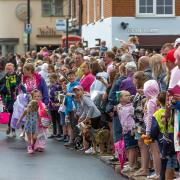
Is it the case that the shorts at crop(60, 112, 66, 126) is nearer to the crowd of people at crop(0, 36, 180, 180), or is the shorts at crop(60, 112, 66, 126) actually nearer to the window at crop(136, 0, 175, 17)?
the crowd of people at crop(0, 36, 180, 180)

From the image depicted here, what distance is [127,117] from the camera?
14.1 m

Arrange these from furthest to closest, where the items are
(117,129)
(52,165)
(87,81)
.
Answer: (87,81) < (52,165) < (117,129)

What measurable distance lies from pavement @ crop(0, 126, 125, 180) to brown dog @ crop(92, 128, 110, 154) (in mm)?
309

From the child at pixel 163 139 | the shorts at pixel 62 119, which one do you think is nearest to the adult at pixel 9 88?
the shorts at pixel 62 119

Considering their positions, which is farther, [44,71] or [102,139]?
[44,71]

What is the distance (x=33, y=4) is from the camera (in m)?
65.9

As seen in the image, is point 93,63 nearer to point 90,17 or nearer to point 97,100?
point 97,100

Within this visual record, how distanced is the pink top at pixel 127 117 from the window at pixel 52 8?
5255cm

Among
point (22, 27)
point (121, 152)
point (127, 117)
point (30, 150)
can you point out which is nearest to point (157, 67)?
point (127, 117)

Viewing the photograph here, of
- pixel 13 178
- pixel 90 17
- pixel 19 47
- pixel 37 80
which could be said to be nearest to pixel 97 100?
pixel 37 80

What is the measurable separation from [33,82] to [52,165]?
4470 mm

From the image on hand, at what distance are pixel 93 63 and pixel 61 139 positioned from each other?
2.96 metres

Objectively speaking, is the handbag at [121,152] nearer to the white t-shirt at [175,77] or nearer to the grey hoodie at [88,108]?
the grey hoodie at [88,108]

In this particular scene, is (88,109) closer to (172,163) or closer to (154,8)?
(172,163)
